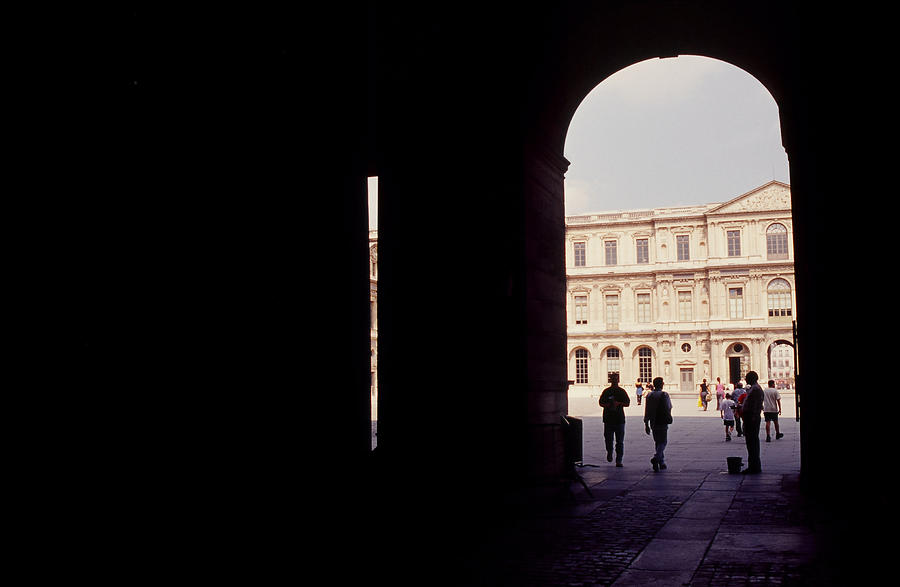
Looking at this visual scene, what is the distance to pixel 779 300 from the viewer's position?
189 ft

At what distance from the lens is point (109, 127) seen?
3.73 meters

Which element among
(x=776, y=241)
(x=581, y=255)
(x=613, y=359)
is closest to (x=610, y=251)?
(x=581, y=255)

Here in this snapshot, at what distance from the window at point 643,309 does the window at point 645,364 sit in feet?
7.00

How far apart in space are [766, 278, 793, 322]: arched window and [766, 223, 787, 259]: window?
1.77 metres

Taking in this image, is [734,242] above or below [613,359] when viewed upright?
above

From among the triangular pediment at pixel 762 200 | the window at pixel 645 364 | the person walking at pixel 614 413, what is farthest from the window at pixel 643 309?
the person walking at pixel 614 413

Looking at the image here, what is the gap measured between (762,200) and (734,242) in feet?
11.2

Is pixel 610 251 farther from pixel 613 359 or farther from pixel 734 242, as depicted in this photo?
pixel 734 242

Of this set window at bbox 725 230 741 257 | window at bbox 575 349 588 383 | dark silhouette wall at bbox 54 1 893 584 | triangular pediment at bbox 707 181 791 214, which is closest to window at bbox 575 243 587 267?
window at bbox 575 349 588 383

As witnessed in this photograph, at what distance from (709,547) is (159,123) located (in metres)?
5.14

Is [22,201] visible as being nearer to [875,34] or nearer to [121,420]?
[121,420]

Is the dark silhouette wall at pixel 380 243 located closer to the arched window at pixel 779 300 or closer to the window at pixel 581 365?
the arched window at pixel 779 300

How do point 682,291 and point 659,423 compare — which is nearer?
point 659,423

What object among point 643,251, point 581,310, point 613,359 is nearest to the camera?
point 643,251
